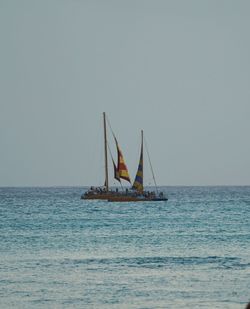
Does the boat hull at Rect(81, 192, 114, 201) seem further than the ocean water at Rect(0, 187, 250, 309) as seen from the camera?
Yes

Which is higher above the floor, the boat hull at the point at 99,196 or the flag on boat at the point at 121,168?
the flag on boat at the point at 121,168

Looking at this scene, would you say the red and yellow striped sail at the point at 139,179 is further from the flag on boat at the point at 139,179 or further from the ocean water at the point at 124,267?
the ocean water at the point at 124,267

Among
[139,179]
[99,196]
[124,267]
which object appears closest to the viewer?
[124,267]

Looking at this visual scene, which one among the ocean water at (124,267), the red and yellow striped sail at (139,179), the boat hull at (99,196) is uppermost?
the red and yellow striped sail at (139,179)

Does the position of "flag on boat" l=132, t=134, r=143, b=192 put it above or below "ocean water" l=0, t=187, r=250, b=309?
above

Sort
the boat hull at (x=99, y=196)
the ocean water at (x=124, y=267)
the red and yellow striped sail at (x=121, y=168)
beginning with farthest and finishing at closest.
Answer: the boat hull at (x=99, y=196) < the red and yellow striped sail at (x=121, y=168) < the ocean water at (x=124, y=267)

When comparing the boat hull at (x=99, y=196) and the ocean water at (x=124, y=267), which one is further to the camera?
the boat hull at (x=99, y=196)

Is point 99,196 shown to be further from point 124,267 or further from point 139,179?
point 124,267

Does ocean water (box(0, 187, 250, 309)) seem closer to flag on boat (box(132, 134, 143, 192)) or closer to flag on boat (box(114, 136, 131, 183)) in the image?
flag on boat (box(132, 134, 143, 192))

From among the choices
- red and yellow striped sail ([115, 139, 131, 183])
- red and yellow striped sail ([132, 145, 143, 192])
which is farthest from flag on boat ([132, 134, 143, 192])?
red and yellow striped sail ([115, 139, 131, 183])

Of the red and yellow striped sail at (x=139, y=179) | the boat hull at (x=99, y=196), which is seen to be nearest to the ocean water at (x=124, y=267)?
the red and yellow striped sail at (x=139, y=179)

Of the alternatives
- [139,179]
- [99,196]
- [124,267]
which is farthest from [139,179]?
[124,267]

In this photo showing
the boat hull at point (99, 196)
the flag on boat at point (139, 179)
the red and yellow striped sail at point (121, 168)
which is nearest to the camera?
the flag on boat at point (139, 179)

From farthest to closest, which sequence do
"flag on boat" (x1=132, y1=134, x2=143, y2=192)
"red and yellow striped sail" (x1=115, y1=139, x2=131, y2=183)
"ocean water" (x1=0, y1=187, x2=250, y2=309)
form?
"red and yellow striped sail" (x1=115, y1=139, x2=131, y2=183)
"flag on boat" (x1=132, y1=134, x2=143, y2=192)
"ocean water" (x1=0, y1=187, x2=250, y2=309)
